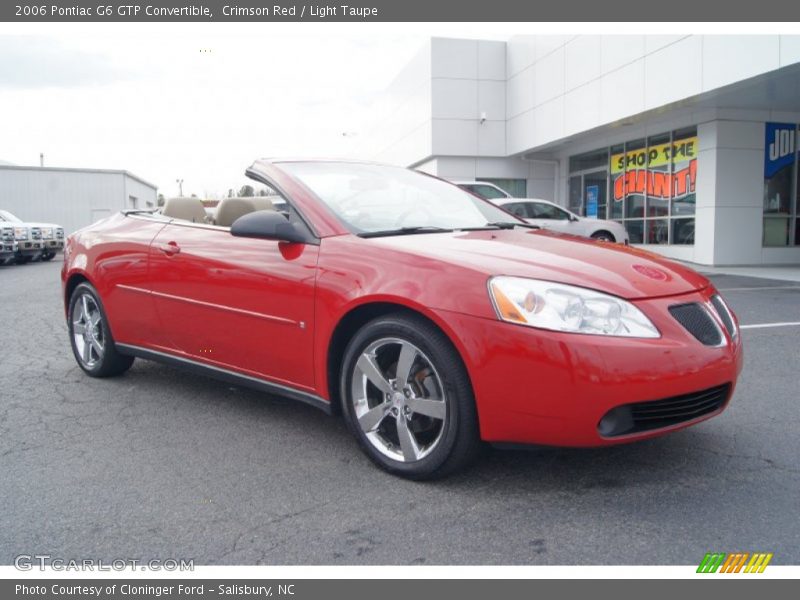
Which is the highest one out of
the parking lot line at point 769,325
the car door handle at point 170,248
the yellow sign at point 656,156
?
the yellow sign at point 656,156

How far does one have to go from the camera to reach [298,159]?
4.11m

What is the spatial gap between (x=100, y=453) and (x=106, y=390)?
132 cm

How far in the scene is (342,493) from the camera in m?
2.99

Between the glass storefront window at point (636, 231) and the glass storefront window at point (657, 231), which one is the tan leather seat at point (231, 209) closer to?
the glass storefront window at point (657, 231)

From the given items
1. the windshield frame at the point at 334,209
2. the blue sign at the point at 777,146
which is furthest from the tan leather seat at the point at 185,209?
the blue sign at the point at 777,146

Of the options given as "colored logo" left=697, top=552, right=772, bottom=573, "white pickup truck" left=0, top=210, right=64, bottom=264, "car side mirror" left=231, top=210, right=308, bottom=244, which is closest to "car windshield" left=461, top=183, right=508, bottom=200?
"white pickup truck" left=0, top=210, right=64, bottom=264

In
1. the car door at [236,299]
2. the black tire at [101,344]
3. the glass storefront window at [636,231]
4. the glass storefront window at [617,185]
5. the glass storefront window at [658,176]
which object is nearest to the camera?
the car door at [236,299]

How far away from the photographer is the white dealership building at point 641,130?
565 inches

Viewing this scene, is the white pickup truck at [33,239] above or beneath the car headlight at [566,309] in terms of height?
above

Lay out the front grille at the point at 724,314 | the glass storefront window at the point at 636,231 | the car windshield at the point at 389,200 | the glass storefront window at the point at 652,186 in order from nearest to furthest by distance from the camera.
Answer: the front grille at the point at 724,314 → the car windshield at the point at 389,200 → the glass storefront window at the point at 652,186 → the glass storefront window at the point at 636,231

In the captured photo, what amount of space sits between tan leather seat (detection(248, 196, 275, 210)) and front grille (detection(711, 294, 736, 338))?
2.49 metres

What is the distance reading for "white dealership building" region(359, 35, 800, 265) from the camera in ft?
47.1

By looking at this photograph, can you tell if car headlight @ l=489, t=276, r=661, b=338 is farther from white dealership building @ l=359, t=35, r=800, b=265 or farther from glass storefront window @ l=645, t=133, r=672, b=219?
glass storefront window @ l=645, t=133, r=672, b=219

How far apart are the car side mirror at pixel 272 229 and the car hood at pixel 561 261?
42 cm
